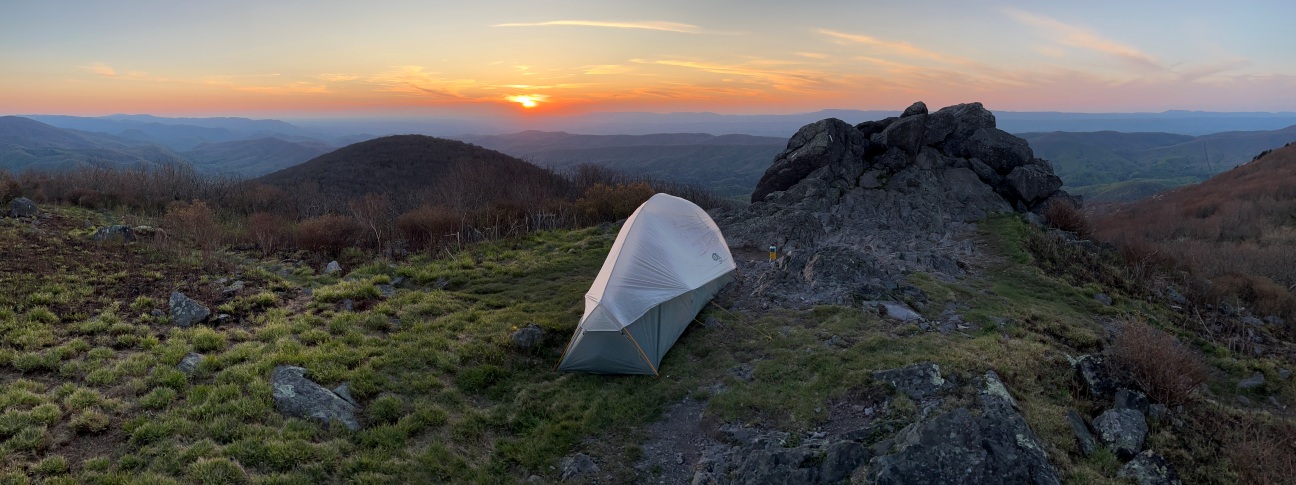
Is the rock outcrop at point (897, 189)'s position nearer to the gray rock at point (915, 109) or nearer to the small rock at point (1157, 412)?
the gray rock at point (915, 109)

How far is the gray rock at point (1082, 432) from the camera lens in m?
6.46

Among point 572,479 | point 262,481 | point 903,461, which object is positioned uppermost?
point 903,461

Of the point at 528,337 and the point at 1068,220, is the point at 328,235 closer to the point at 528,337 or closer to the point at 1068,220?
the point at 528,337

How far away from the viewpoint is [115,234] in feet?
56.7

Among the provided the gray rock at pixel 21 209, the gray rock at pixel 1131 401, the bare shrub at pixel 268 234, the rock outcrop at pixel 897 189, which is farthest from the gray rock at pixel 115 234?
the gray rock at pixel 1131 401

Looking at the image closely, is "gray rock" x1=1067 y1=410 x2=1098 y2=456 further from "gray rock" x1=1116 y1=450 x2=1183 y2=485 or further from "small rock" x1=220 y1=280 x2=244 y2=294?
"small rock" x1=220 y1=280 x2=244 y2=294

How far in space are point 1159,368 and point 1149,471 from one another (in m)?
2.51

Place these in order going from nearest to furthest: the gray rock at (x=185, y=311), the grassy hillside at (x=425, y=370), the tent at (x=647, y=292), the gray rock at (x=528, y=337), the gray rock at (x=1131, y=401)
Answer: the grassy hillside at (x=425, y=370) < the gray rock at (x=1131, y=401) < the tent at (x=647, y=292) < the gray rock at (x=185, y=311) < the gray rock at (x=528, y=337)

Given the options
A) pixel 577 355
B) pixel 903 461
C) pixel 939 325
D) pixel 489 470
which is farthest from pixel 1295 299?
pixel 489 470

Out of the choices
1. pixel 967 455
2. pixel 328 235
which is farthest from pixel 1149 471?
pixel 328 235

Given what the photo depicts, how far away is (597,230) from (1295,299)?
2219 centimetres

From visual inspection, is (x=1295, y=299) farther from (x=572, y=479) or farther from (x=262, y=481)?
(x=262, y=481)

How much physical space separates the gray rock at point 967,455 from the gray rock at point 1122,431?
1.48 meters

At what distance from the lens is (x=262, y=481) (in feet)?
20.5
